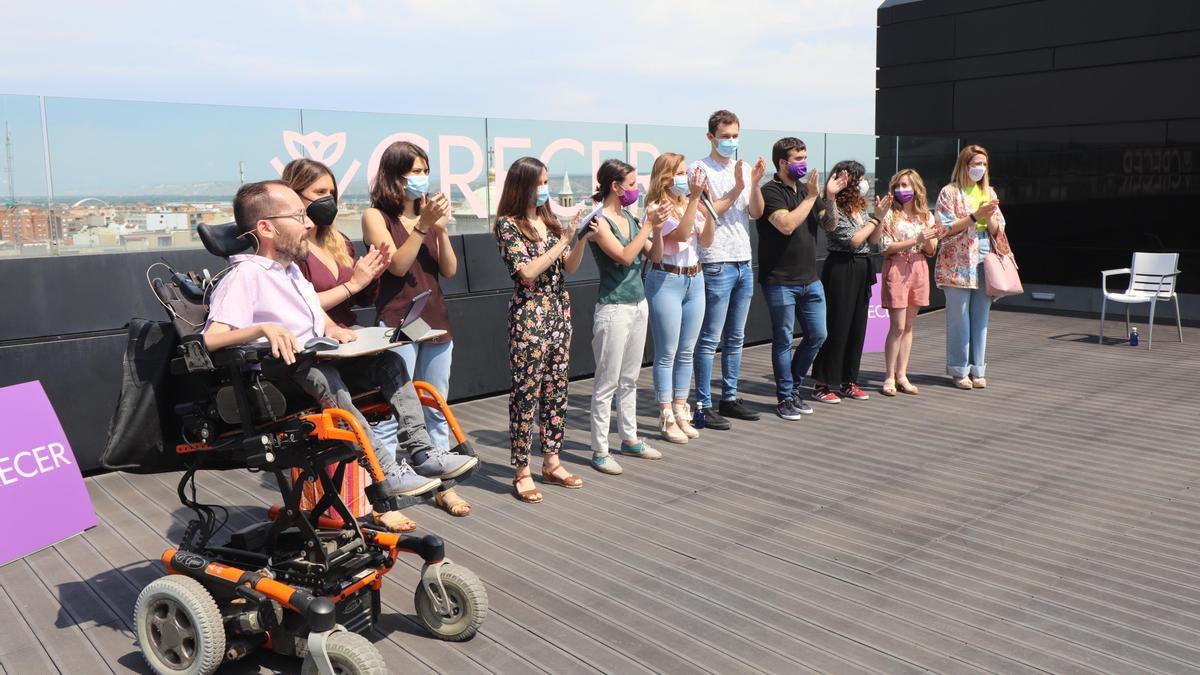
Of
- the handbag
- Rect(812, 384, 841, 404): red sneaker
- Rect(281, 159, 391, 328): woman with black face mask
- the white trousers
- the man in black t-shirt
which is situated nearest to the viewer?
Rect(281, 159, 391, 328): woman with black face mask

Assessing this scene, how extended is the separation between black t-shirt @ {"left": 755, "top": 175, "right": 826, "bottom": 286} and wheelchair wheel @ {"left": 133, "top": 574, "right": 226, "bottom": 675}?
429cm

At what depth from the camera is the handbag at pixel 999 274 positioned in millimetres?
7250

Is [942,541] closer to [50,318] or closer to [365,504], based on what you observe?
[365,504]

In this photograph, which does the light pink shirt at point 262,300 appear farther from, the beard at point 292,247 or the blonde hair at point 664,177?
the blonde hair at point 664,177

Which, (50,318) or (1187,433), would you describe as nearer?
(50,318)

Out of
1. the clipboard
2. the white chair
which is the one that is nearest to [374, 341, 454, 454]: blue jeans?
the clipboard

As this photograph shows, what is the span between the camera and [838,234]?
22.3ft

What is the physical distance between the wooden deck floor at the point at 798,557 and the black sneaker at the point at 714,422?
0.11m

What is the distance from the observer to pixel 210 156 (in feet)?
19.6

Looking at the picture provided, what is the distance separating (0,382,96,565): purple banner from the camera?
14.0ft

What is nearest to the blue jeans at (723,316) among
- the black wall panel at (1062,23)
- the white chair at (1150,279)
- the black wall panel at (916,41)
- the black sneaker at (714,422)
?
the black sneaker at (714,422)

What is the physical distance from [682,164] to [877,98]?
9239mm

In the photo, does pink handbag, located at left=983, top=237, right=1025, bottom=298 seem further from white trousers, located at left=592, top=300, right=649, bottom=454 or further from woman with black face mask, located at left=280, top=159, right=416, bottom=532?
woman with black face mask, located at left=280, top=159, right=416, bottom=532

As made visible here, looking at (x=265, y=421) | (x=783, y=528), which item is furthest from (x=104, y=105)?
(x=783, y=528)
